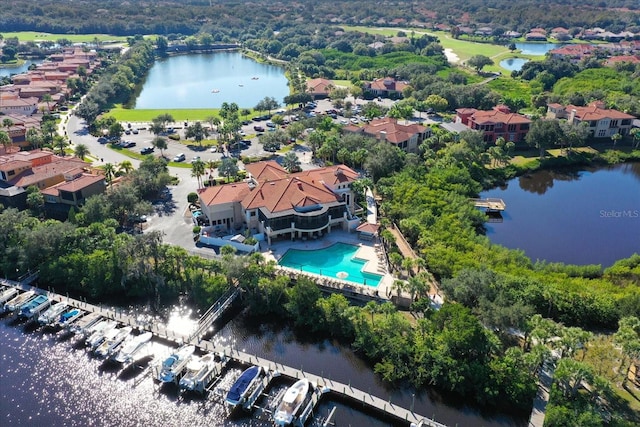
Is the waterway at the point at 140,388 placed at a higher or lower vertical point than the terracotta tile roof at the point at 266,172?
lower

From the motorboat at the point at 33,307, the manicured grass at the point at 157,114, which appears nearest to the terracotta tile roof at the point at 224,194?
the motorboat at the point at 33,307

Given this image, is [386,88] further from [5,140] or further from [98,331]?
[98,331]

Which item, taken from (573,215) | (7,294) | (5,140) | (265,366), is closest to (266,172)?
(265,366)

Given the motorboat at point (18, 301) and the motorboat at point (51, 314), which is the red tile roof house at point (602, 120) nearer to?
the motorboat at point (51, 314)

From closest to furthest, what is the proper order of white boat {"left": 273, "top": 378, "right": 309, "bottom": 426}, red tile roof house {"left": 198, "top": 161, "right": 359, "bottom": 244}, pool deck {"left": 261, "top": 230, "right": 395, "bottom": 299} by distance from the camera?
1. white boat {"left": 273, "top": 378, "right": 309, "bottom": 426}
2. pool deck {"left": 261, "top": 230, "right": 395, "bottom": 299}
3. red tile roof house {"left": 198, "top": 161, "right": 359, "bottom": 244}

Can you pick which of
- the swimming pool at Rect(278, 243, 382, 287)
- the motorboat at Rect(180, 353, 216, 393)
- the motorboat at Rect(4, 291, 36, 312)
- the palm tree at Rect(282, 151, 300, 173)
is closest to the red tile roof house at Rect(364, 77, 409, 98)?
the palm tree at Rect(282, 151, 300, 173)

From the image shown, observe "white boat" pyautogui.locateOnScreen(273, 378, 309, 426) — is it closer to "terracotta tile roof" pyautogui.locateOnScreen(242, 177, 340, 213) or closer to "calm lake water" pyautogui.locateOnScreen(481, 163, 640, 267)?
"terracotta tile roof" pyautogui.locateOnScreen(242, 177, 340, 213)

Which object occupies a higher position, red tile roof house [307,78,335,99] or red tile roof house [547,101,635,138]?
red tile roof house [547,101,635,138]
